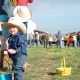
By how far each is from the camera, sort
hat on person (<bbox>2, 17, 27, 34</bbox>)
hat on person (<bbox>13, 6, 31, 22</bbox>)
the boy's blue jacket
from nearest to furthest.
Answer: the boy's blue jacket < hat on person (<bbox>2, 17, 27, 34</bbox>) < hat on person (<bbox>13, 6, 31, 22</bbox>)

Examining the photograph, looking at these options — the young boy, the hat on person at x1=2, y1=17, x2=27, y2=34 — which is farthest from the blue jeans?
the hat on person at x1=2, y1=17, x2=27, y2=34

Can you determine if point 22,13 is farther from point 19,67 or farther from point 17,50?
point 19,67

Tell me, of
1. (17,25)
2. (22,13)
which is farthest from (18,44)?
(22,13)

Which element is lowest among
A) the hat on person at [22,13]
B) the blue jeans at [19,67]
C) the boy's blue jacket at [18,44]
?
the blue jeans at [19,67]

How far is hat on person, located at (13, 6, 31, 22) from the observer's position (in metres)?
9.76

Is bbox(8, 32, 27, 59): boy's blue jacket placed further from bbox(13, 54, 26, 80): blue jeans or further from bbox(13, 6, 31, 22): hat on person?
bbox(13, 6, 31, 22): hat on person

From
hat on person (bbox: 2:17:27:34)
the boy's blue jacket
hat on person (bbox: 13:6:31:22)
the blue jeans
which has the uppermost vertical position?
hat on person (bbox: 13:6:31:22)

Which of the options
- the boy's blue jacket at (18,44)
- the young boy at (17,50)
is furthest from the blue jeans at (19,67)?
the boy's blue jacket at (18,44)

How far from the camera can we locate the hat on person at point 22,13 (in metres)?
9.76

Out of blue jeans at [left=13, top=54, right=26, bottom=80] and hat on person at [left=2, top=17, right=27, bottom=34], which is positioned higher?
hat on person at [left=2, top=17, right=27, bottom=34]

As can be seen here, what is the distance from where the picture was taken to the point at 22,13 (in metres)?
10.0

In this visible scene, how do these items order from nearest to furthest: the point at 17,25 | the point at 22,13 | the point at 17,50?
1. the point at 17,50
2. the point at 17,25
3. the point at 22,13

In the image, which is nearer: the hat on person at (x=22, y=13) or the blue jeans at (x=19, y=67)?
the blue jeans at (x=19, y=67)

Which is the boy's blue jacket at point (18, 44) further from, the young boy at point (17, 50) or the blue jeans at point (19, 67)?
the blue jeans at point (19, 67)
